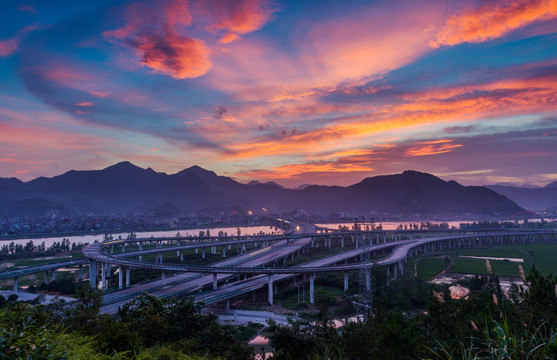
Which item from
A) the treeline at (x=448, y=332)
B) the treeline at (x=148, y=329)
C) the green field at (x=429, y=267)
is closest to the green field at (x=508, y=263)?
the green field at (x=429, y=267)

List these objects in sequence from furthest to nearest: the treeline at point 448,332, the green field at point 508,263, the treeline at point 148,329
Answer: the green field at point 508,263 < the treeline at point 148,329 < the treeline at point 448,332

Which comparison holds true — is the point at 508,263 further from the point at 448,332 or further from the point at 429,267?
the point at 448,332

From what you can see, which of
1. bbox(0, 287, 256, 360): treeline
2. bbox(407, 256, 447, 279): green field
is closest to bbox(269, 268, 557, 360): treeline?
bbox(0, 287, 256, 360): treeline

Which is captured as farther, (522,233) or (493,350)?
(522,233)

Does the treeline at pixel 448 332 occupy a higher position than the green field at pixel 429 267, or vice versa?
the treeline at pixel 448 332

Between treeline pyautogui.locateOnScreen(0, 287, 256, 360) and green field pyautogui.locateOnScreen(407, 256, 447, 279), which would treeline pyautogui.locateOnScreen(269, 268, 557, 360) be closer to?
treeline pyautogui.locateOnScreen(0, 287, 256, 360)

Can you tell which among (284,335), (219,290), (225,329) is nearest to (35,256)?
(219,290)

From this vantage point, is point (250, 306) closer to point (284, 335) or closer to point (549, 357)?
point (284, 335)

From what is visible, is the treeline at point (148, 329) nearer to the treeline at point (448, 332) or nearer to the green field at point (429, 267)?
the treeline at point (448, 332)
